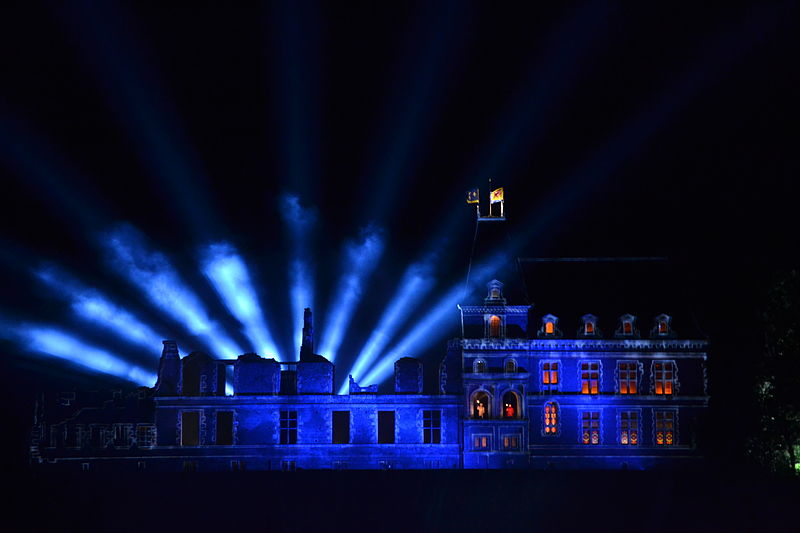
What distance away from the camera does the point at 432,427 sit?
50.2 meters

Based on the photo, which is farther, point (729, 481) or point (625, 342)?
point (625, 342)

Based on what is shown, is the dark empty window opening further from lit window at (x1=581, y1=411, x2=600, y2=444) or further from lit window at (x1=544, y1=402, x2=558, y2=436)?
lit window at (x1=581, y1=411, x2=600, y2=444)

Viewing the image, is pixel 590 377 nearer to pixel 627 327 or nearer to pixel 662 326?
pixel 627 327

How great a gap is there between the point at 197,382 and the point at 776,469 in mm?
31194

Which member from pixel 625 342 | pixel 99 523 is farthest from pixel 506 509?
pixel 625 342

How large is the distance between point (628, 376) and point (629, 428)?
286 centimetres

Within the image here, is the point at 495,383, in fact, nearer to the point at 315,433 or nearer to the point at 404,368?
the point at 404,368

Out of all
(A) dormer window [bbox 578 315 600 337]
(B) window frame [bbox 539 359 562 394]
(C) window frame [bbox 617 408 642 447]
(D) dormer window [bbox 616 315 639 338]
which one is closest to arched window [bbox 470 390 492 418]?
(B) window frame [bbox 539 359 562 394]

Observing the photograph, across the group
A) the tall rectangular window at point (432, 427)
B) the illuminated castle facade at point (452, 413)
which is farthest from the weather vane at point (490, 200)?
the tall rectangular window at point (432, 427)

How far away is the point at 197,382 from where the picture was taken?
5231 centimetres

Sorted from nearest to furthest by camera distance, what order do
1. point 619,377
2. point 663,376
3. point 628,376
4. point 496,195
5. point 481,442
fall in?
point 481,442 → point 663,376 → point 619,377 → point 628,376 → point 496,195

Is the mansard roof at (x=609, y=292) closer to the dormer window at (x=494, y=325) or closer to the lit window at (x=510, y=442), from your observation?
the dormer window at (x=494, y=325)

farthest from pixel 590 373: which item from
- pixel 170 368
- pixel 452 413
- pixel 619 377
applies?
pixel 170 368

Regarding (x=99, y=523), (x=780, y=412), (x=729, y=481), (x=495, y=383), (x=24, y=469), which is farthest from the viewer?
(x=495, y=383)
